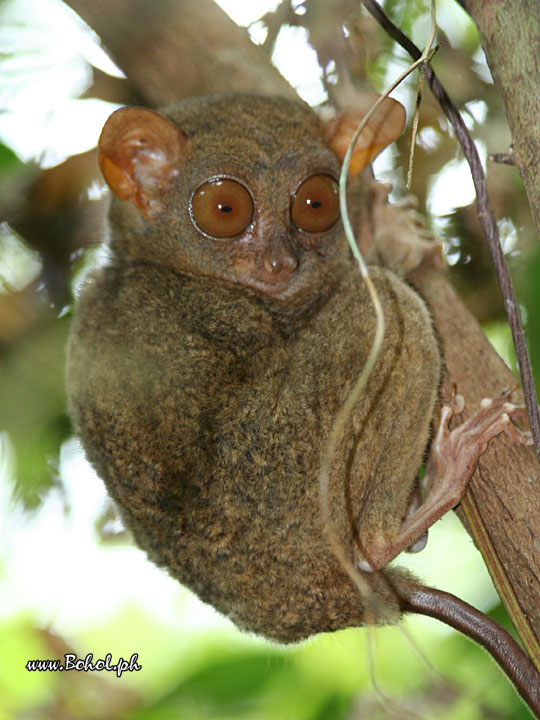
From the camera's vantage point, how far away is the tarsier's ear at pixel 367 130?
263 cm

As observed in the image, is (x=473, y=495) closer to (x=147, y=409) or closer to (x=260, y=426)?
(x=260, y=426)

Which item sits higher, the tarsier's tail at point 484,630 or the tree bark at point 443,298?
the tree bark at point 443,298

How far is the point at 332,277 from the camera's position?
8.96 feet

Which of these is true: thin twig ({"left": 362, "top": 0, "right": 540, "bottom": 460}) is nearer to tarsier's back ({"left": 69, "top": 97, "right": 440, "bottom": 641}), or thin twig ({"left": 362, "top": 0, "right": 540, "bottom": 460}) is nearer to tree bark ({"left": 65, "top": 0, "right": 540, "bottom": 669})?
tree bark ({"left": 65, "top": 0, "right": 540, "bottom": 669})

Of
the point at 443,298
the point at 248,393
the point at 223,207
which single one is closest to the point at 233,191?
the point at 223,207

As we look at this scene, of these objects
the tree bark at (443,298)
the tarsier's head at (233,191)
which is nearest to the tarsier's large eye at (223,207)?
the tarsier's head at (233,191)

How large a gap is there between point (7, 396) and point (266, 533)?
1196 millimetres

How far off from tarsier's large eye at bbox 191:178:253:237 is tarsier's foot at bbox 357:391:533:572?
38.9 inches

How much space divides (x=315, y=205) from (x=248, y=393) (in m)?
0.77

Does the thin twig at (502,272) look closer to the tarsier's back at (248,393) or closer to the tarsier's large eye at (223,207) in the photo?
the tarsier's back at (248,393)

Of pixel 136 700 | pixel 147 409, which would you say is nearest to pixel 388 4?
pixel 147 409

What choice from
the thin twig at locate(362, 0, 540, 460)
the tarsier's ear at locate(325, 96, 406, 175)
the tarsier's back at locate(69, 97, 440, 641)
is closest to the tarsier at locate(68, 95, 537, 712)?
the tarsier's back at locate(69, 97, 440, 641)

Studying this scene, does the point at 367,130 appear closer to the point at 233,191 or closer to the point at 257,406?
the point at 233,191

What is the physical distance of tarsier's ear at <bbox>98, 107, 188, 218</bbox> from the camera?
2496 mm
